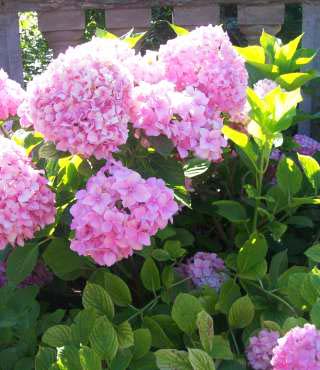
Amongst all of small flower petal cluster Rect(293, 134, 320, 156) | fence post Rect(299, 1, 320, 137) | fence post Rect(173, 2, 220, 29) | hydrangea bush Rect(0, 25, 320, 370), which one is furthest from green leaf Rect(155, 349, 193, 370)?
fence post Rect(173, 2, 220, 29)

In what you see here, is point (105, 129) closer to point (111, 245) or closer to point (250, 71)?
point (111, 245)

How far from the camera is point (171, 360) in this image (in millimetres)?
1182

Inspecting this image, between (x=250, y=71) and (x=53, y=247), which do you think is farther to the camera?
(x=250, y=71)

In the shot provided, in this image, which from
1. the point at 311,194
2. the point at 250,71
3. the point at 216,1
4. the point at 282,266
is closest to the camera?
the point at 282,266

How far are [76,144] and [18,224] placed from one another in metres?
0.19

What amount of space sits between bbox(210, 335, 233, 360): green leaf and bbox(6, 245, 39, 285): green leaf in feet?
1.40

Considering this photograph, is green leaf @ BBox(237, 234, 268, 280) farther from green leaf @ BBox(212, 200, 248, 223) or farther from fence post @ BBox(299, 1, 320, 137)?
fence post @ BBox(299, 1, 320, 137)

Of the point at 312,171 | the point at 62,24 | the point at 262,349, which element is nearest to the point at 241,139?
the point at 312,171

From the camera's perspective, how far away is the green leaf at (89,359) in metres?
1.10

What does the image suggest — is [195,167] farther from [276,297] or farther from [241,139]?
[276,297]

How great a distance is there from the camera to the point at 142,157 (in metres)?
1.42

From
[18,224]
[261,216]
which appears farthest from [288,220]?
Result: [18,224]

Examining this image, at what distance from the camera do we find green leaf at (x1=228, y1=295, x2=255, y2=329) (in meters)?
1.37

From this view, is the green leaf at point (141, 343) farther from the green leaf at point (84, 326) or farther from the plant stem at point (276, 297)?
the plant stem at point (276, 297)
